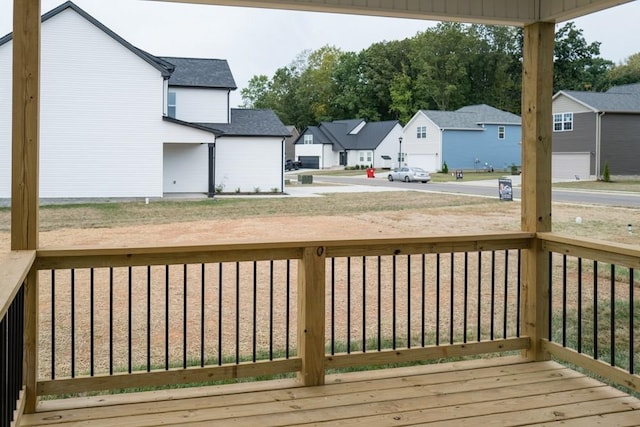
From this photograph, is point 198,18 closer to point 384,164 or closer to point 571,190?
point 384,164

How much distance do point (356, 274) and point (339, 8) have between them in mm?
3473

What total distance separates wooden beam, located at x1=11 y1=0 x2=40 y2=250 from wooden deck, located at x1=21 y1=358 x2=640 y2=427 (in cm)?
83

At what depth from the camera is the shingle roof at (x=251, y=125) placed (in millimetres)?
5301

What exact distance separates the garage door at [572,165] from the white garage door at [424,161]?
39.6 inches

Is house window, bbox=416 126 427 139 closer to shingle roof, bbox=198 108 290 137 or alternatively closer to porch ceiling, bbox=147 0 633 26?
shingle roof, bbox=198 108 290 137

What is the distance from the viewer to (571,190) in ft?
14.0

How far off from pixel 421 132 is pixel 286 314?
1926mm

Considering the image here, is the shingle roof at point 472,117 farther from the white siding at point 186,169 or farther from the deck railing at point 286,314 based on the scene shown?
the white siding at point 186,169

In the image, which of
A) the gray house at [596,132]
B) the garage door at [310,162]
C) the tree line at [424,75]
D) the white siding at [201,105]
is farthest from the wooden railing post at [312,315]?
the white siding at [201,105]

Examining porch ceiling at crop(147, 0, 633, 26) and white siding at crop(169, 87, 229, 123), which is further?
white siding at crop(169, 87, 229, 123)

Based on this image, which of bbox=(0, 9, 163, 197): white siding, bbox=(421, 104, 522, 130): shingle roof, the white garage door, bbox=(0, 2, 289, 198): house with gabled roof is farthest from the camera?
bbox=(0, 2, 289, 198): house with gabled roof

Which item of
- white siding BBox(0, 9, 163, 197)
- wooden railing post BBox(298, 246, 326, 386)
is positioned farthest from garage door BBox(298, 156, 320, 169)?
wooden railing post BBox(298, 246, 326, 386)

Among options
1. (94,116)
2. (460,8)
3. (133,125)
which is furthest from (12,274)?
(133,125)

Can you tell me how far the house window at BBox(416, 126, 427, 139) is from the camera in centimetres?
450
